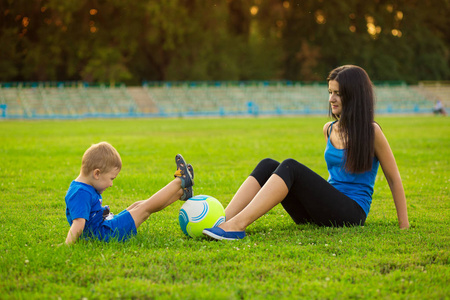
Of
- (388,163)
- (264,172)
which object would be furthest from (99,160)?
(388,163)

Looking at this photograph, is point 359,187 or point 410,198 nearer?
point 359,187

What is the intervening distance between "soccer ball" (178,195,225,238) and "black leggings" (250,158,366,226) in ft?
1.83

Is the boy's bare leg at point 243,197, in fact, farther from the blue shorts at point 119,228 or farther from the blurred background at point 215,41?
the blurred background at point 215,41

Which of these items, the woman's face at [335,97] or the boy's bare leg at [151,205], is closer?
the boy's bare leg at [151,205]

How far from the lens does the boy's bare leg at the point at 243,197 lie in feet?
16.3

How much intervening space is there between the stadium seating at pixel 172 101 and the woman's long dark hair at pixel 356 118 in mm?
33239

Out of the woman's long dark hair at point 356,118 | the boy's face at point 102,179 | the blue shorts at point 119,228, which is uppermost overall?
the woman's long dark hair at point 356,118

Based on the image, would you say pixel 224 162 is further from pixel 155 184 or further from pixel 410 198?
pixel 410 198

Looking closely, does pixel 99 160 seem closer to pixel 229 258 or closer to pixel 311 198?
pixel 229 258

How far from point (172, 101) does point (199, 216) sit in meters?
36.7

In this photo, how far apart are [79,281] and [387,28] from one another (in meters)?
60.3

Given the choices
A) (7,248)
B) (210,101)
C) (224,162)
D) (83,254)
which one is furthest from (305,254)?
(210,101)

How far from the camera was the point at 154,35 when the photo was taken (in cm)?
4722

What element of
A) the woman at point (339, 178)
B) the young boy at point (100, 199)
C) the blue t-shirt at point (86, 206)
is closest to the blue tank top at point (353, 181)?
the woman at point (339, 178)
